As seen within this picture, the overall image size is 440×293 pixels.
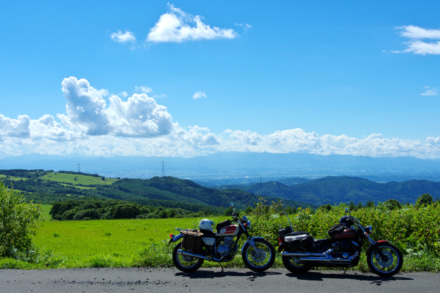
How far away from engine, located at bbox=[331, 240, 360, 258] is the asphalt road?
45 cm

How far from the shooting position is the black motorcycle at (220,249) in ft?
27.5

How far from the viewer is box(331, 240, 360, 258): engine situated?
Result: 7.96m

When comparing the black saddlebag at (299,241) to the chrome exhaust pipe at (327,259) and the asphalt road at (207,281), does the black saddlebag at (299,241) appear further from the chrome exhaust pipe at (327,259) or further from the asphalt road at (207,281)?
the asphalt road at (207,281)

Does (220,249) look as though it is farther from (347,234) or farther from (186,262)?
(347,234)

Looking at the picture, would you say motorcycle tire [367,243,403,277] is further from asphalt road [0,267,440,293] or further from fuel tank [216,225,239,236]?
fuel tank [216,225,239,236]

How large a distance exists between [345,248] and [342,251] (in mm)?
104

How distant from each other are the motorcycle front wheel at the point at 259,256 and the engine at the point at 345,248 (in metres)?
1.47

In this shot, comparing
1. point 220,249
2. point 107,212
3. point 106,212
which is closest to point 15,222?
point 220,249

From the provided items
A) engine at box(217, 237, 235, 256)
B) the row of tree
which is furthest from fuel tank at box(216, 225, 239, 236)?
the row of tree

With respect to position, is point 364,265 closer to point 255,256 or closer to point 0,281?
point 255,256

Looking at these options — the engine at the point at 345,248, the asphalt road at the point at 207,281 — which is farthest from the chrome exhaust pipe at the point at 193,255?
the engine at the point at 345,248

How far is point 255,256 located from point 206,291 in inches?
79.6

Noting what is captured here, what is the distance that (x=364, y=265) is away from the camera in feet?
27.0

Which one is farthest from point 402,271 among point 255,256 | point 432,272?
point 255,256
